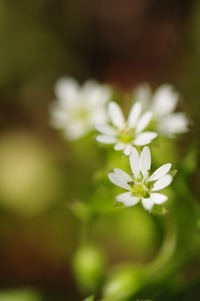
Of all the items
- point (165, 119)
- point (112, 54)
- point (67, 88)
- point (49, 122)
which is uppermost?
point (112, 54)

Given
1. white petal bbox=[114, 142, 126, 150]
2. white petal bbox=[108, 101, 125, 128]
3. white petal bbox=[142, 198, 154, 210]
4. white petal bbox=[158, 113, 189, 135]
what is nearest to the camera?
white petal bbox=[142, 198, 154, 210]

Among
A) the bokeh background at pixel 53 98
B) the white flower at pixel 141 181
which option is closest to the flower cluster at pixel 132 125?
the white flower at pixel 141 181

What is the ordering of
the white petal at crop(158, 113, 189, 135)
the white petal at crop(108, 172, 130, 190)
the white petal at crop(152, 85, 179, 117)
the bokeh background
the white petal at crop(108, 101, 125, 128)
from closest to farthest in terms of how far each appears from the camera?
the white petal at crop(108, 172, 130, 190)
the white petal at crop(108, 101, 125, 128)
the white petal at crop(158, 113, 189, 135)
the white petal at crop(152, 85, 179, 117)
the bokeh background

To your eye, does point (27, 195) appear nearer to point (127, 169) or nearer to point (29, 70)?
point (29, 70)

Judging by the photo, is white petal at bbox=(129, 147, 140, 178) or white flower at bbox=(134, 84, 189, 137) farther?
white flower at bbox=(134, 84, 189, 137)

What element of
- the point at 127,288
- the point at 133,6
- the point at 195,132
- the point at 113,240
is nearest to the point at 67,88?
the point at 195,132

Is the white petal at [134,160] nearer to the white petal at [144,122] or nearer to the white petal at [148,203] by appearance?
the white petal at [148,203]

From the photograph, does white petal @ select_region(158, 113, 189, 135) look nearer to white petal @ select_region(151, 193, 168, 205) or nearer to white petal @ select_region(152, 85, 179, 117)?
white petal @ select_region(152, 85, 179, 117)

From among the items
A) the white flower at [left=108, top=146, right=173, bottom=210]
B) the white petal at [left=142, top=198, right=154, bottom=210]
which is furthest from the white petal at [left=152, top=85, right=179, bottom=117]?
the white petal at [left=142, top=198, right=154, bottom=210]

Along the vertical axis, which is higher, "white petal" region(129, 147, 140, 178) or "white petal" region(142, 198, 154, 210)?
"white petal" region(129, 147, 140, 178)
